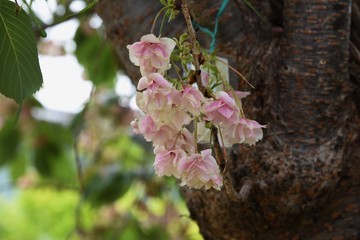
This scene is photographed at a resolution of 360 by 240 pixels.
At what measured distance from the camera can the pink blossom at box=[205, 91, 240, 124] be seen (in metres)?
0.73

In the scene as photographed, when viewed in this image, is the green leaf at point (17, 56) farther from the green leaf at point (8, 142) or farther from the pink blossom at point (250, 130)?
the green leaf at point (8, 142)

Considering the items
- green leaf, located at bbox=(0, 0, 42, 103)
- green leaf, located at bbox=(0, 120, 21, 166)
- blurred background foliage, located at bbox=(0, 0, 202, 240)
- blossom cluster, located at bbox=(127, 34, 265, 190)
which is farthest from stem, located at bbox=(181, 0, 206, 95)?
green leaf, located at bbox=(0, 120, 21, 166)

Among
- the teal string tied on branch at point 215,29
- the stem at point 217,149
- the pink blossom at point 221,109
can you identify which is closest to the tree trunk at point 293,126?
the teal string tied on branch at point 215,29

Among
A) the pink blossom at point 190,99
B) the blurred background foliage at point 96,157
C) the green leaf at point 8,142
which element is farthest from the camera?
the green leaf at point 8,142

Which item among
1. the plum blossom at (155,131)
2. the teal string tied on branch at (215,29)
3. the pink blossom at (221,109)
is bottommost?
the teal string tied on branch at (215,29)

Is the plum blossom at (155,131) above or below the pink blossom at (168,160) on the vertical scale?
above

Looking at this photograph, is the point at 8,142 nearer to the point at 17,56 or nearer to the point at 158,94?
the point at 17,56

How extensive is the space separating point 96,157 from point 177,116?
195 centimetres

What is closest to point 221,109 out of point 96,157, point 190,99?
point 190,99

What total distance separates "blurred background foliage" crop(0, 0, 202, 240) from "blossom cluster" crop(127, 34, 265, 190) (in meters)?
1.13

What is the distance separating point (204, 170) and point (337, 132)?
408mm

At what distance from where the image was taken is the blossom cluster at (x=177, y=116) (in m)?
0.71

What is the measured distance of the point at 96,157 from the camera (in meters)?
2.64

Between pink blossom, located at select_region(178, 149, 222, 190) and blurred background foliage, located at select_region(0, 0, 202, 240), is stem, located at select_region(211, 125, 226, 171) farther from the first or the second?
blurred background foliage, located at select_region(0, 0, 202, 240)
